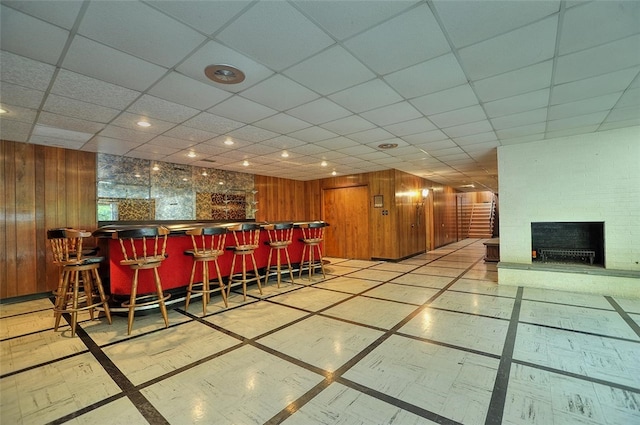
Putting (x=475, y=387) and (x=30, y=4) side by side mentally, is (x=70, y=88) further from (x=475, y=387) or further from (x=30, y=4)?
(x=475, y=387)

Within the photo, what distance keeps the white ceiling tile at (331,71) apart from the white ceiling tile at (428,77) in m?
0.32

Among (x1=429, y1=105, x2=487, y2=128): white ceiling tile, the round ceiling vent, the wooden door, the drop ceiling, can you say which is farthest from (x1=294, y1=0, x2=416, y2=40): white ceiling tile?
the wooden door

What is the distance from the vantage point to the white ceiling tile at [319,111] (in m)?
3.42

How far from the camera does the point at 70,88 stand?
2891 millimetres

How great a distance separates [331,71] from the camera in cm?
266

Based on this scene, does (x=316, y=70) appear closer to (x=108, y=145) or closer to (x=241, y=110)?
Answer: (x=241, y=110)

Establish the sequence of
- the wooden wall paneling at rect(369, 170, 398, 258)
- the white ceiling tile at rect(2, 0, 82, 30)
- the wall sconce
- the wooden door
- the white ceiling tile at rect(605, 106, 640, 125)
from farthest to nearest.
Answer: the wall sconce, the wooden door, the wooden wall paneling at rect(369, 170, 398, 258), the white ceiling tile at rect(605, 106, 640, 125), the white ceiling tile at rect(2, 0, 82, 30)

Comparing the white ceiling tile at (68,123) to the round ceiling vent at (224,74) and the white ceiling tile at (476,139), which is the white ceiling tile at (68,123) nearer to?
the round ceiling vent at (224,74)

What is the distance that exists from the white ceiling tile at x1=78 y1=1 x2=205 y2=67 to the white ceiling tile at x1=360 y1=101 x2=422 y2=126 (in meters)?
2.30

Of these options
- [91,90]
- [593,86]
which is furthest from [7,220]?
[593,86]

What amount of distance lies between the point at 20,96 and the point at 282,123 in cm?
296

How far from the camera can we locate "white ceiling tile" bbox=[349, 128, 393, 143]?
4.54 m

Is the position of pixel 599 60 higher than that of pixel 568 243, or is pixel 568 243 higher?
pixel 599 60

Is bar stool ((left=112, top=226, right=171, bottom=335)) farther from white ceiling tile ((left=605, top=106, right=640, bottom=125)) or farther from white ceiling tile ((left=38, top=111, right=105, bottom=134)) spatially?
white ceiling tile ((left=605, top=106, right=640, bottom=125))
